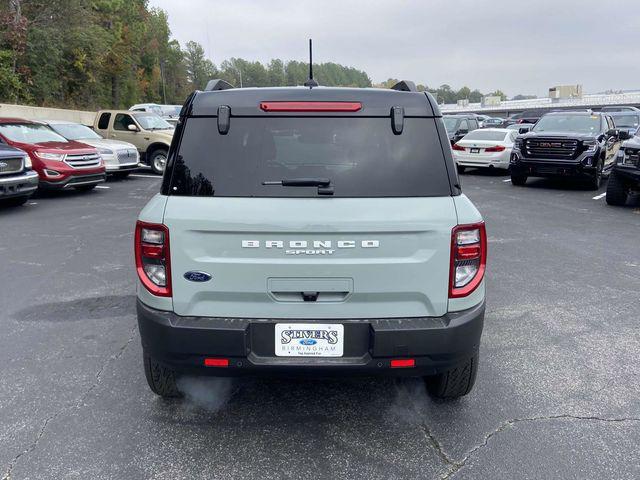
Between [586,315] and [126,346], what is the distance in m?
4.12

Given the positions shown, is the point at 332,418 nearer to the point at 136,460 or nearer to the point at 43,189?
the point at 136,460

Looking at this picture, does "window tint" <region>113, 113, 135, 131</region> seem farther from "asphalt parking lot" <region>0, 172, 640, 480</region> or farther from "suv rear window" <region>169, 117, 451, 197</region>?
"suv rear window" <region>169, 117, 451, 197</region>

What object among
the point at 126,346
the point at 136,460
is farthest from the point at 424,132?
the point at 126,346

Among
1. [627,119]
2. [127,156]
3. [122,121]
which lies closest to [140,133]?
[122,121]

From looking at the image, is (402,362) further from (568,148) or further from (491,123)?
(491,123)

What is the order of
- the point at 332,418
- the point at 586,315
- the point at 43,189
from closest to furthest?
the point at 332,418, the point at 586,315, the point at 43,189

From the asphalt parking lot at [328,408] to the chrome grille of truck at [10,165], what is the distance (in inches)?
206

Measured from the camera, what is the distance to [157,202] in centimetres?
284

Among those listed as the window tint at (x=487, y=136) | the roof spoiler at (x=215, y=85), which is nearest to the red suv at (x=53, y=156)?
the roof spoiler at (x=215, y=85)

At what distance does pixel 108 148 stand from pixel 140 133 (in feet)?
8.26

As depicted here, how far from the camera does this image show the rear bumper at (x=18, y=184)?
32.9 feet

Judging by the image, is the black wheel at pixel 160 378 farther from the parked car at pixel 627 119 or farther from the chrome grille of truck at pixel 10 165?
the parked car at pixel 627 119

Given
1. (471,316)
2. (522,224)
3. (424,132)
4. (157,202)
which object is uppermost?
(424,132)

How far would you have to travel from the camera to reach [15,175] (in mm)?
10273
